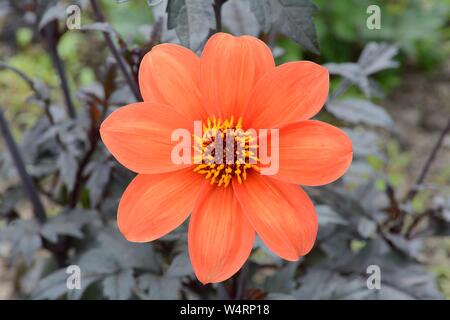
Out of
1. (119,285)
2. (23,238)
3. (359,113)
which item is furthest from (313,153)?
(23,238)

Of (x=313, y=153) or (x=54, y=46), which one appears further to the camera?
(x=54, y=46)

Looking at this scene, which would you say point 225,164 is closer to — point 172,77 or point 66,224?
point 172,77

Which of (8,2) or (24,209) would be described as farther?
(24,209)

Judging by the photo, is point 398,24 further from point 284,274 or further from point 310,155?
point 310,155

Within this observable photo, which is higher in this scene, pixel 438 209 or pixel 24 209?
pixel 438 209

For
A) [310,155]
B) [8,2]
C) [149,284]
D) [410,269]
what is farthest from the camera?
[8,2]

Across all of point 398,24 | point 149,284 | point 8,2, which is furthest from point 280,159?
point 398,24

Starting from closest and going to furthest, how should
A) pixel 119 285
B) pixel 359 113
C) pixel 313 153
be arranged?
pixel 313 153 < pixel 119 285 < pixel 359 113
